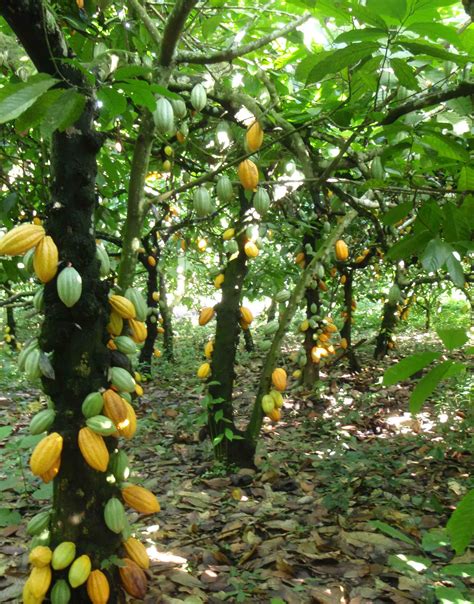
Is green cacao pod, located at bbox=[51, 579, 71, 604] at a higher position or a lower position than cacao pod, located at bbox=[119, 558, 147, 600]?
higher

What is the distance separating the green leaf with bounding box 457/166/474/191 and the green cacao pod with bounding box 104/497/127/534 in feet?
4.65

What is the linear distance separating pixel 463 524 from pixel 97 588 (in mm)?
1102

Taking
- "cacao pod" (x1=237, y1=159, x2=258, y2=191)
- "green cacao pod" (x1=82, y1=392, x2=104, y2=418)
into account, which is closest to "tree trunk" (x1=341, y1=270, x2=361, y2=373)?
"cacao pod" (x1=237, y1=159, x2=258, y2=191)

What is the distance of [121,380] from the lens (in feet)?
5.19

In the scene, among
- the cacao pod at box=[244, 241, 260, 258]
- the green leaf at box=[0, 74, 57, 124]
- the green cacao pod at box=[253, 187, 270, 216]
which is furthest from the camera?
the cacao pod at box=[244, 241, 260, 258]

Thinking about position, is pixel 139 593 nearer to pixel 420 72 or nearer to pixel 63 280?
pixel 63 280

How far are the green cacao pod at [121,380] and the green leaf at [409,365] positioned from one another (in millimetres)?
814

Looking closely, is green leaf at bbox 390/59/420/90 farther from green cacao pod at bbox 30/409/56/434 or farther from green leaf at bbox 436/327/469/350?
green cacao pod at bbox 30/409/56/434

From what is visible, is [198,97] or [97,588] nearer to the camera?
[97,588]

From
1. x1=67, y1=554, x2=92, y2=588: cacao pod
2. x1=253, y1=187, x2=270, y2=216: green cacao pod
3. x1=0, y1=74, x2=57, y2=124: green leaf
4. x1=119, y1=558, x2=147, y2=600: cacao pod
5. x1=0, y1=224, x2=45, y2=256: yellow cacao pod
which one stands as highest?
x1=0, y1=74, x2=57, y2=124: green leaf

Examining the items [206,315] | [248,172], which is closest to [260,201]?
[248,172]

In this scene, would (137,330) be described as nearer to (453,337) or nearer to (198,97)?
(198,97)

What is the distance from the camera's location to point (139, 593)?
162 centimetres

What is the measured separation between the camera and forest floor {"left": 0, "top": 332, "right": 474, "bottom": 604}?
188 cm
